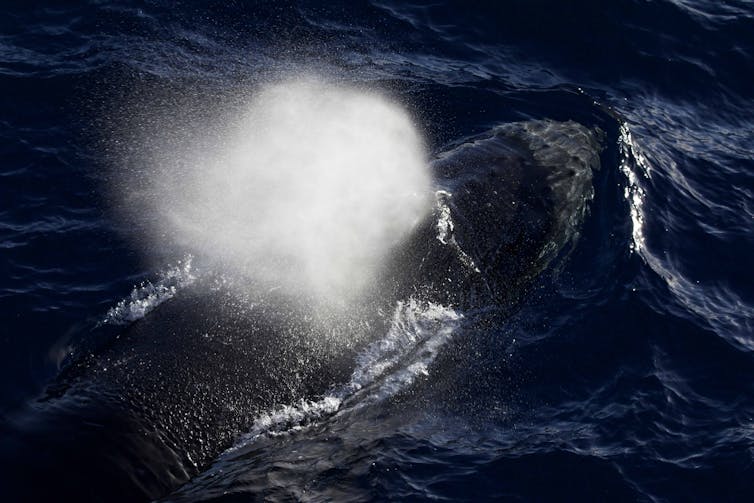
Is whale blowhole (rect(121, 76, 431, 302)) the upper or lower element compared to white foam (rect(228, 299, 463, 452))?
upper

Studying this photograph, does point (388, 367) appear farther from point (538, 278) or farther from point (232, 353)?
→ point (538, 278)

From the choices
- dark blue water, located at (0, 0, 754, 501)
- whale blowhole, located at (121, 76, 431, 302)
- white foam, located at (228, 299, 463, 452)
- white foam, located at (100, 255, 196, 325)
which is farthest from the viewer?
whale blowhole, located at (121, 76, 431, 302)

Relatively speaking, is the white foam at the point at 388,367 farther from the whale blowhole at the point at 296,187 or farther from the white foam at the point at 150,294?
the white foam at the point at 150,294

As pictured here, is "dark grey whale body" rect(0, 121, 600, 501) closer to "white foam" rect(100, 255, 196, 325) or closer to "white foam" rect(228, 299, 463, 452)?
"white foam" rect(228, 299, 463, 452)

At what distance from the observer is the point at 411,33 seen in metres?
31.0

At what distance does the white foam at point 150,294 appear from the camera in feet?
59.5

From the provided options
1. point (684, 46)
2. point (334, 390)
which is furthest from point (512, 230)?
point (684, 46)

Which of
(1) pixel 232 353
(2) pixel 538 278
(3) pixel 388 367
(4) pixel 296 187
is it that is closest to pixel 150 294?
(1) pixel 232 353

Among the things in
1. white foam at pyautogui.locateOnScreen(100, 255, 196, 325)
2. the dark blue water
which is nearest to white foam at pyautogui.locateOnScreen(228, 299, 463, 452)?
the dark blue water

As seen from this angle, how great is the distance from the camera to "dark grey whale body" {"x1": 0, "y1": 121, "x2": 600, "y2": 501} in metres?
14.3

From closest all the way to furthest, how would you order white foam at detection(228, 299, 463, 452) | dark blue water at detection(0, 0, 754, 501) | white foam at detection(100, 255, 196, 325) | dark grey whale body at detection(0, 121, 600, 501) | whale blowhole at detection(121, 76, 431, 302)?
dark grey whale body at detection(0, 121, 600, 501), white foam at detection(228, 299, 463, 452), dark blue water at detection(0, 0, 754, 501), white foam at detection(100, 255, 196, 325), whale blowhole at detection(121, 76, 431, 302)

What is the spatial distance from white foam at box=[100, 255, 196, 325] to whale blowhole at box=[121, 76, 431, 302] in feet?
2.22

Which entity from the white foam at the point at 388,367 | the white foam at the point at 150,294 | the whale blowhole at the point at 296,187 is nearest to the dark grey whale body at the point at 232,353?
the white foam at the point at 388,367

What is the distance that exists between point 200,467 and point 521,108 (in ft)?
56.1
